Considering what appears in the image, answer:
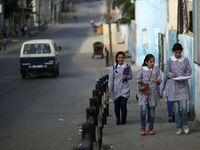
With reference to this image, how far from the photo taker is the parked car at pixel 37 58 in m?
25.6

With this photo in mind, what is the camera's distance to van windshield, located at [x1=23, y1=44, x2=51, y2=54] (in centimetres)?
2584

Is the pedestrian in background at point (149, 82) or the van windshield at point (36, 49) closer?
the pedestrian in background at point (149, 82)

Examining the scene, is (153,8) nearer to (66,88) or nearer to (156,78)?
(66,88)

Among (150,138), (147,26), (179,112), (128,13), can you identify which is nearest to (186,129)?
(179,112)

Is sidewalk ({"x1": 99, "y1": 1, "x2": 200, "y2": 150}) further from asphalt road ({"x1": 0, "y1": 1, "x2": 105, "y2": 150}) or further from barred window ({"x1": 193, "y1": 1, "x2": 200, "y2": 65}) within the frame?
barred window ({"x1": 193, "y1": 1, "x2": 200, "y2": 65})

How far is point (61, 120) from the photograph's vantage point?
13758 millimetres

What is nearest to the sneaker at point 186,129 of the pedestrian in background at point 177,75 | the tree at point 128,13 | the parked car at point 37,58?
the pedestrian in background at point 177,75

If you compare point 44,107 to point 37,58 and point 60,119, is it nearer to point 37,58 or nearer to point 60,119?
point 60,119

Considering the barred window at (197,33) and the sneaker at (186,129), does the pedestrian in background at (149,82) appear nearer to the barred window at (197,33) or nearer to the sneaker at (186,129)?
the sneaker at (186,129)

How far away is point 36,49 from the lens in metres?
25.9

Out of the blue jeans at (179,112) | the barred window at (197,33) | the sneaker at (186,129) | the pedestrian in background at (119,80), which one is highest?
the barred window at (197,33)

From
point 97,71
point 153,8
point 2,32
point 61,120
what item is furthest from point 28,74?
point 2,32

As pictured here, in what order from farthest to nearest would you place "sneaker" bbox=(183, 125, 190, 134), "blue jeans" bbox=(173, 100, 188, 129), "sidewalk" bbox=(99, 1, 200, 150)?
"sneaker" bbox=(183, 125, 190, 134) → "blue jeans" bbox=(173, 100, 188, 129) → "sidewalk" bbox=(99, 1, 200, 150)

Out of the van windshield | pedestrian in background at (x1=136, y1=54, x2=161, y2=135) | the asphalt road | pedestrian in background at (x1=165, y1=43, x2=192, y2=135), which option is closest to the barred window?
pedestrian in background at (x1=165, y1=43, x2=192, y2=135)
